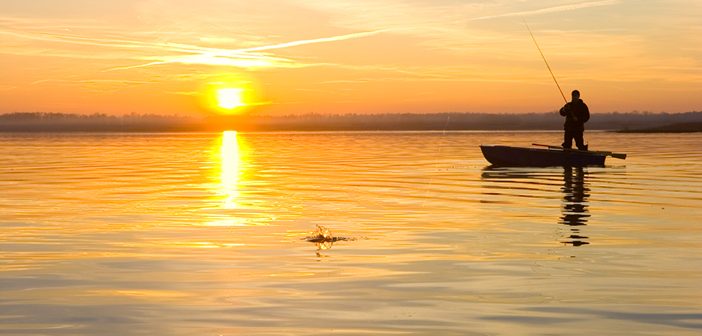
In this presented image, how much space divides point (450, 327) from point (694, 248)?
6381mm

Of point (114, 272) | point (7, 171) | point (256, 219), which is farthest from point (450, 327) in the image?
point (7, 171)

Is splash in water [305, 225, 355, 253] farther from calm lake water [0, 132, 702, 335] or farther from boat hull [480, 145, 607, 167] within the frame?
boat hull [480, 145, 607, 167]

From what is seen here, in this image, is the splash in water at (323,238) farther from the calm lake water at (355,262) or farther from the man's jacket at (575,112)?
the man's jacket at (575,112)

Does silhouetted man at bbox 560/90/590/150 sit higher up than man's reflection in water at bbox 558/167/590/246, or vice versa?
silhouetted man at bbox 560/90/590/150

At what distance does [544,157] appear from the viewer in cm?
3531

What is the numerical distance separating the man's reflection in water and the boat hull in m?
2.36

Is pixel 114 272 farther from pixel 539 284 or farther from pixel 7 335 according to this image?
pixel 539 284

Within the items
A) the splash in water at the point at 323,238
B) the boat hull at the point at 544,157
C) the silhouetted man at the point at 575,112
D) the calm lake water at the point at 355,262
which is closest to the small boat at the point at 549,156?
the boat hull at the point at 544,157

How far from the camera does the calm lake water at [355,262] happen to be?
8828 millimetres

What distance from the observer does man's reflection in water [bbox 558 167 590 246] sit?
15040 mm

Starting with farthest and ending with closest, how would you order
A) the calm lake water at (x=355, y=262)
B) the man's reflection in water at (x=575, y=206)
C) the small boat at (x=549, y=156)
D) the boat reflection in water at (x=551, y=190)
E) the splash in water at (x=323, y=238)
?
the small boat at (x=549, y=156)
the boat reflection in water at (x=551, y=190)
the man's reflection in water at (x=575, y=206)
the splash in water at (x=323, y=238)
the calm lake water at (x=355, y=262)

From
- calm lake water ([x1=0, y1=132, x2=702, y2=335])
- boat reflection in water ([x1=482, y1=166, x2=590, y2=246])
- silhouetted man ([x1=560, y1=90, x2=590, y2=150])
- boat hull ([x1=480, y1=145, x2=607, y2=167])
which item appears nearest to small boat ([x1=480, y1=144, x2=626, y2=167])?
boat hull ([x1=480, y1=145, x2=607, y2=167])

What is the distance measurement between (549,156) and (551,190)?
33.2 feet

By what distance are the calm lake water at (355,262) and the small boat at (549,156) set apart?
31.5ft
